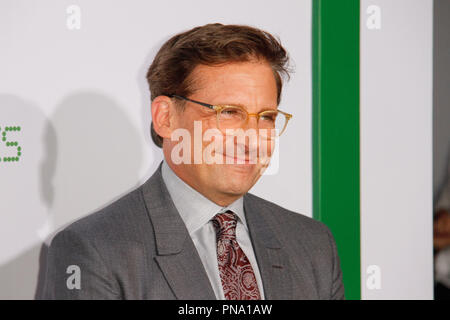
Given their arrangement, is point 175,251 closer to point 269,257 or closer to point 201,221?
point 201,221

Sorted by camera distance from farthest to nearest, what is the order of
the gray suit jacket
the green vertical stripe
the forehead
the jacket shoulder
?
the green vertical stripe < the jacket shoulder < the forehead < the gray suit jacket

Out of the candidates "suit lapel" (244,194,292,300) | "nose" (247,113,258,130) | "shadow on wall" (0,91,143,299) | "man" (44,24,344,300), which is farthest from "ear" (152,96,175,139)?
"suit lapel" (244,194,292,300)

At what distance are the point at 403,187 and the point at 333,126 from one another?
1.32 feet

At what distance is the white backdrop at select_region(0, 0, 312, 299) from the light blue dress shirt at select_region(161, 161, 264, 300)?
173 mm

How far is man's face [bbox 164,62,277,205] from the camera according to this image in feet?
4.83

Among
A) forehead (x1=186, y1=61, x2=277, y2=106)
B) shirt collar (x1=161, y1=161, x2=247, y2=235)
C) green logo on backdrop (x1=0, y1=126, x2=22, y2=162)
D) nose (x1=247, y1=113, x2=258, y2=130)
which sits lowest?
shirt collar (x1=161, y1=161, x2=247, y2=235)

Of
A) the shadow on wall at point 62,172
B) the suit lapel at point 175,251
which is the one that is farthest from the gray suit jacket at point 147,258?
the shadow on wall at point 62,172

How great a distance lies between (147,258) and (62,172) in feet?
1.36

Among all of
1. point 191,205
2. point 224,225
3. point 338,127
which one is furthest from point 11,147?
point 338,127

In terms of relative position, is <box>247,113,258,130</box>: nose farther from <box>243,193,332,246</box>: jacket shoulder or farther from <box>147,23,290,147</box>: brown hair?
<box>243,193,332,246</box>: jacket shoulder

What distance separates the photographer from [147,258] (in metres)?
1.41

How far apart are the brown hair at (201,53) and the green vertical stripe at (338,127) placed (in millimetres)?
290
